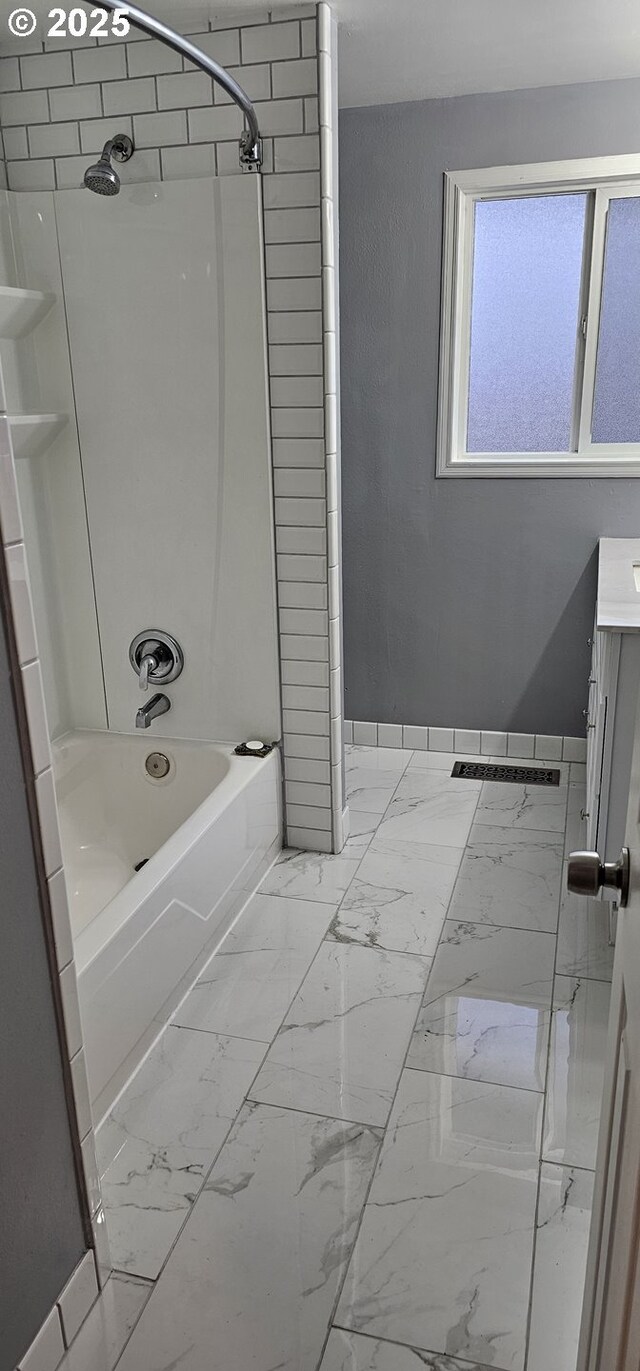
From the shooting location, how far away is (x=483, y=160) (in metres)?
2.93

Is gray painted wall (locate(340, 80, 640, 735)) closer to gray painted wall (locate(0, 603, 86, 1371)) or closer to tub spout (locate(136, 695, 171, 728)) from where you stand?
tub spout (locate(136, 695, 171, 728))

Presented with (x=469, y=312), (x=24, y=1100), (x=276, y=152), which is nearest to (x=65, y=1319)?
(x=24, y=1100)

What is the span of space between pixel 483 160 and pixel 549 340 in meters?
0.58

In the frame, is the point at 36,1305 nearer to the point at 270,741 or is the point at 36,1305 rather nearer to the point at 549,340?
the point at 270,741

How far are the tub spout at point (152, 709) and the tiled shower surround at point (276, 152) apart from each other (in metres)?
0.47

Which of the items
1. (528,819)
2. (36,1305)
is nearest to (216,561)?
(528,819)

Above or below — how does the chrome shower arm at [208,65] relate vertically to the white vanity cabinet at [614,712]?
above

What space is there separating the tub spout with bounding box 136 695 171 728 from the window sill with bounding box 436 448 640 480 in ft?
4.11

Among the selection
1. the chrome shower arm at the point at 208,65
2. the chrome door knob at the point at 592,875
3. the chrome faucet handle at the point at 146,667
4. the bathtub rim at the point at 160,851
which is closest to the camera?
the chrome door knob at the point at 592,875

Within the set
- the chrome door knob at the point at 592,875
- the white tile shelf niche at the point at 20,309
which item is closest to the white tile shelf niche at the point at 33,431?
the white tile shelf niche at the point at 20,309

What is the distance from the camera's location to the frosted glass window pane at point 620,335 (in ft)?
9.61

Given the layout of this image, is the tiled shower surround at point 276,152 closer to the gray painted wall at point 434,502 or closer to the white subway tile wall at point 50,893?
the gray painted wall at point 434,502

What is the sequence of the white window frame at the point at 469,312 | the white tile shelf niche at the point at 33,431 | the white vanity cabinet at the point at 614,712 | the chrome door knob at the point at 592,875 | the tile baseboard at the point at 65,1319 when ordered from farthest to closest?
the white window frame at the point at 469,312 < the white tile shelf niche at the point at 33,431 < the white vanity cabinet at the point at 614,712 < the tile baseboard at the point at 65,1319 < the chrome door knob at the point at 592,875

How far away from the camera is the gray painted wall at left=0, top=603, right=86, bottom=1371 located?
47.4 inches
